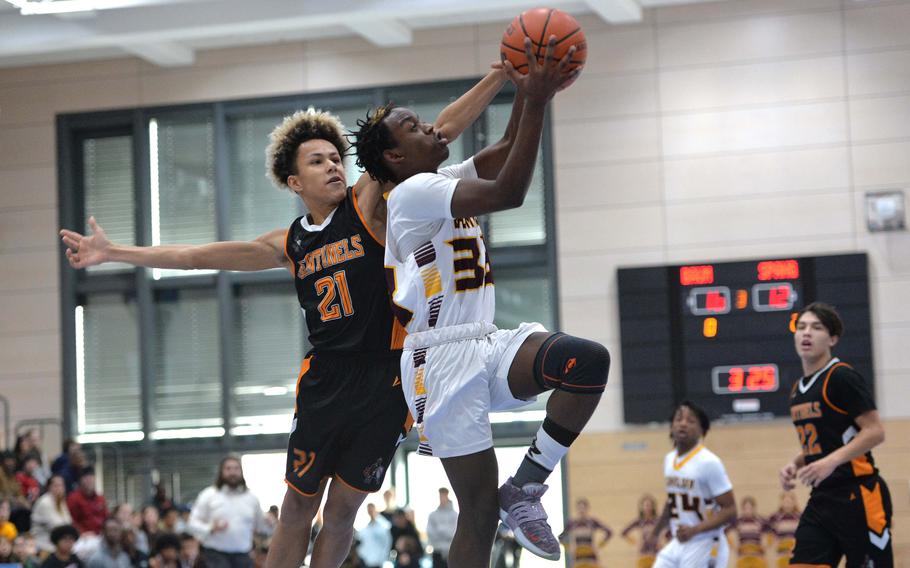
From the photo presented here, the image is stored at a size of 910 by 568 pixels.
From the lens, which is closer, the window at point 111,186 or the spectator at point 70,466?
the spectator at point 70,466

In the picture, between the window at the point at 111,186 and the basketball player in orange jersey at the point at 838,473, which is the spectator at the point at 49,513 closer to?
the window at the point at 111,186

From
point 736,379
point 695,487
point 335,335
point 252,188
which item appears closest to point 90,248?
point 335,335

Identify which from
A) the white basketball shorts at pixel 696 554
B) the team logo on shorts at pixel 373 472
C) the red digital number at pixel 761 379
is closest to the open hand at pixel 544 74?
the team logo on shorts at pixel 373 472

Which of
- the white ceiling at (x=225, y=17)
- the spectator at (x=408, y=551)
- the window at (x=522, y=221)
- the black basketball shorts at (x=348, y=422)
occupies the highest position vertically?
the white ceiling at (x=225, y=17)

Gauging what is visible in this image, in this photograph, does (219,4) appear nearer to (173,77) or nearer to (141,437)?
(173,77)

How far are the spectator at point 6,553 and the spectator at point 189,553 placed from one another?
149 cm

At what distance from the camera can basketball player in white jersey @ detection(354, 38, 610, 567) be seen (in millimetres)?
Result: 4270

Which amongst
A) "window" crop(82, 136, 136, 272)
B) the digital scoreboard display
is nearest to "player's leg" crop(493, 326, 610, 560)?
the digital scoreboard display

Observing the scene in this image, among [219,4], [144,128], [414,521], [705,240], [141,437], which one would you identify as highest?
[219,4]

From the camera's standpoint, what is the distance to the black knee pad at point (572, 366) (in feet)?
13.9

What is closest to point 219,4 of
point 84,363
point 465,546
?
point 84,363

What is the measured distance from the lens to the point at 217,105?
15766mm

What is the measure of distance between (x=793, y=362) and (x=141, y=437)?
8050 millimetres

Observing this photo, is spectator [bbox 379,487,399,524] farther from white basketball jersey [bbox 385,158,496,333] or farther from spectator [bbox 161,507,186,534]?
white basketball jersey [bbox 385,158,496,333]
